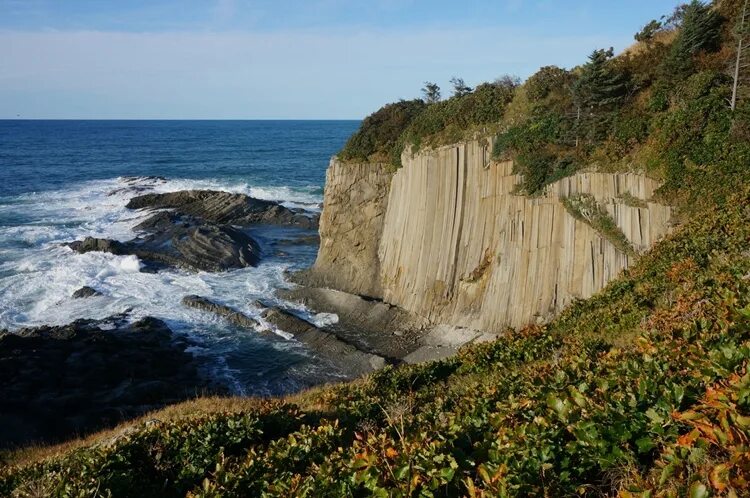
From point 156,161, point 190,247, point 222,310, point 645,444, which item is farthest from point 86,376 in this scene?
point 156,161

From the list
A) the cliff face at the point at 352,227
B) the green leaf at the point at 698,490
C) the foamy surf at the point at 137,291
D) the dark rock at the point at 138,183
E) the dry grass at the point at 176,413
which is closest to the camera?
the green leaf at the point at 698,490

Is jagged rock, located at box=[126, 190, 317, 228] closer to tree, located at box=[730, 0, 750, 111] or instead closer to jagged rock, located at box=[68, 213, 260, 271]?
jagged rock, located at box=[68, 213, 260, 271]

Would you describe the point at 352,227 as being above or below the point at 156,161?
below

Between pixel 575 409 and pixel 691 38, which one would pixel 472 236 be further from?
pixel 575 409

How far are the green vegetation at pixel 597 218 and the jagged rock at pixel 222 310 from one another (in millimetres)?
16763

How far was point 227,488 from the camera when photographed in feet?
20.7

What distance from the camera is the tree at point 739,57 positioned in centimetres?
1764

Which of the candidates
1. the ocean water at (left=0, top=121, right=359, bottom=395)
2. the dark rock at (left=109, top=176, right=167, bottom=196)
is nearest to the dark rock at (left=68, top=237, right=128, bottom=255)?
the ocean water at (left=0, top=121, right=359, bottom=395)

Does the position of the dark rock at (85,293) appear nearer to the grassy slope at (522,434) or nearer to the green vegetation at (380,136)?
the green vegetation at (380,136)

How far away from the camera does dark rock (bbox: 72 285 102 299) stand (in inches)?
1222

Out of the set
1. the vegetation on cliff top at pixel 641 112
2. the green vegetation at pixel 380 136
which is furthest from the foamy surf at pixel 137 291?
the vegetation on cliff top at pixel 641 112

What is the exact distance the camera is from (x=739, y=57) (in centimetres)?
1791

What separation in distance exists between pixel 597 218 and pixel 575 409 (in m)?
15.3

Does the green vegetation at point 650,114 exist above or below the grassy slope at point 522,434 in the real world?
above
